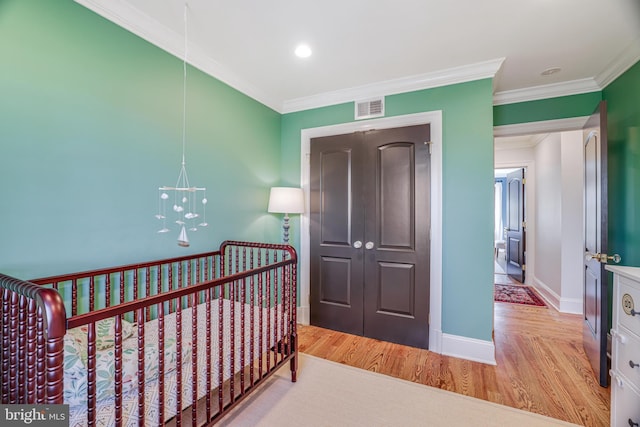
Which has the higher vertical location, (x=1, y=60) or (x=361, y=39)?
(x=361, y=39)

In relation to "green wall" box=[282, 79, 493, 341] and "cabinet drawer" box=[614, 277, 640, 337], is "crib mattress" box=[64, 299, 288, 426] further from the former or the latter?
"cabinet drawer" box=[614, 277, 640, 337]

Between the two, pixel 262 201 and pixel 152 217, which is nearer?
pixel 152 217

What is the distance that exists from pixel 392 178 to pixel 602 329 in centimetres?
191

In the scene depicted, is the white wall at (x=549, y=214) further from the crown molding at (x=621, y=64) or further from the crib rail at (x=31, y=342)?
the crib rail at (x=31, y=342)

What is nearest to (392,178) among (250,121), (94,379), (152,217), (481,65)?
(481,65)

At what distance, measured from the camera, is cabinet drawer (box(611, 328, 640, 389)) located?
4.38 feet

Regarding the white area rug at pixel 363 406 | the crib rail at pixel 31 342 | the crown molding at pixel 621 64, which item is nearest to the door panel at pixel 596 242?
the crown molding at pixel 621 64

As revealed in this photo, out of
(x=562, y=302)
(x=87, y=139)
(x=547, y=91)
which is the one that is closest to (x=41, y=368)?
(x=87, y=139)

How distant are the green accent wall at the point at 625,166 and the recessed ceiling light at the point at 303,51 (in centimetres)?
251

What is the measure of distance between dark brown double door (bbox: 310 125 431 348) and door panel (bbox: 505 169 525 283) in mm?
3676

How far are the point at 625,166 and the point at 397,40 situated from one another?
2087 mm

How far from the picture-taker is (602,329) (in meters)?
1.93

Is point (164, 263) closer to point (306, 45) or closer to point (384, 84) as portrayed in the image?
point (306, 45)

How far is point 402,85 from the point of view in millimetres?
2648
